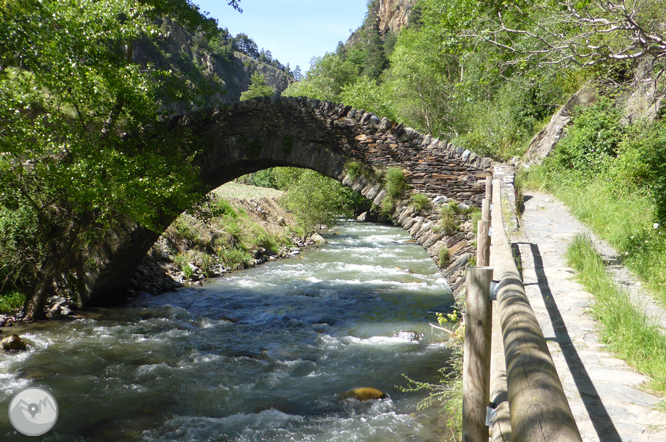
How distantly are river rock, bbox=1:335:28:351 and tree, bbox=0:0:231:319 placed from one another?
149 cm

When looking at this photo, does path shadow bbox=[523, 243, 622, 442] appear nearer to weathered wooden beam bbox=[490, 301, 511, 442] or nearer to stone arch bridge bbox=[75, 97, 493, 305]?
weathered wooden beam bbox=[490, 301, 511, 442]

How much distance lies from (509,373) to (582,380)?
1.81m

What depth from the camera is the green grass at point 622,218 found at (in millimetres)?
4824

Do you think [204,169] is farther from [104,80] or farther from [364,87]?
[364,87]

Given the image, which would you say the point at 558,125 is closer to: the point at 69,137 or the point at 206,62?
the point at 69,137

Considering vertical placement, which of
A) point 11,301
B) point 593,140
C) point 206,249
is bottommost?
point 11,301

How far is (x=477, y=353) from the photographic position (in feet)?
6.46

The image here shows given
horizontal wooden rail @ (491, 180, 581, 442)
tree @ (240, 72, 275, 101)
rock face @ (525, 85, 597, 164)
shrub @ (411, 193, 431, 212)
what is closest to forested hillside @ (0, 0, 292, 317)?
shrub @ (411, 193, 431, 212)

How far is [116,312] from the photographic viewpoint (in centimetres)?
934

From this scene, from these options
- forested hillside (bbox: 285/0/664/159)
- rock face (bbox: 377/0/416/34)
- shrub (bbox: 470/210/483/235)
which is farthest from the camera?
rock face (bbox: 377/0/416/34)

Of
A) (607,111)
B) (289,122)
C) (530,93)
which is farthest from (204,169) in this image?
(530,93)

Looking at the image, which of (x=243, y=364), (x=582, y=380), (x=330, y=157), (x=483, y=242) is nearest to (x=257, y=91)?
(x=330, y=157)

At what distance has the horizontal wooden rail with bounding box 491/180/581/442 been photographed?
931 mm

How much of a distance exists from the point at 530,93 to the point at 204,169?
41.8 ft
